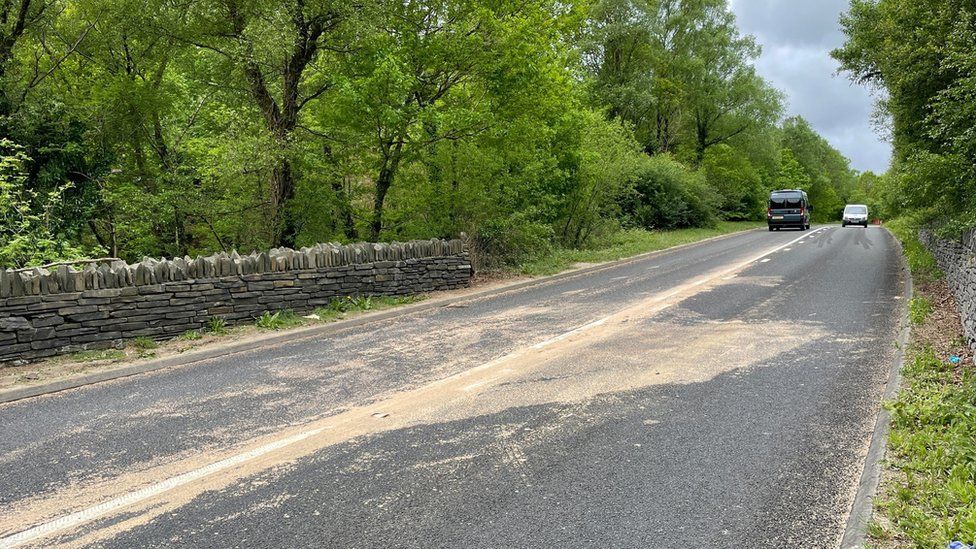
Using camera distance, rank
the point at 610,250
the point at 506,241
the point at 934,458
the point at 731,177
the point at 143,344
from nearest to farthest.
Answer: the point at 934,458 → the point at 143,344 → the point at 506,241 → the point at 610,250 → the point at 731,177

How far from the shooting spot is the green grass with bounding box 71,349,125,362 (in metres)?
7.22

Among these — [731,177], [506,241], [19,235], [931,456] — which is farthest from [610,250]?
[731,177]

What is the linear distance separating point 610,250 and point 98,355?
704 inches

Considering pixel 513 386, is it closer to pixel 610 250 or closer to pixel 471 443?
pixel 471 443

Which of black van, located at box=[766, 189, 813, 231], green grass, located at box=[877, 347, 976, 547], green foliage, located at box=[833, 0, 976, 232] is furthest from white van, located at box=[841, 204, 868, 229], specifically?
green grass, located at box=[877, 347, 976, 547]

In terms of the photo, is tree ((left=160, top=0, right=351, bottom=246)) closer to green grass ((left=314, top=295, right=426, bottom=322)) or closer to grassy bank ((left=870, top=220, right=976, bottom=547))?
green grass ((left=314, top=295, right=426, bottom=322))

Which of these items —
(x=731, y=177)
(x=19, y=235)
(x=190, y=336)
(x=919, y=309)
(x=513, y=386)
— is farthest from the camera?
(x=731, y=177)

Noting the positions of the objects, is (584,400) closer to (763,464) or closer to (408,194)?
(763,464)

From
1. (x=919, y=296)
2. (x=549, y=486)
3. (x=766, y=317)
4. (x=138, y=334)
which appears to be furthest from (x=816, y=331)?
(x=138, y=334)

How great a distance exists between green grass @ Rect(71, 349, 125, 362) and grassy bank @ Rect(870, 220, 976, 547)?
7.80m

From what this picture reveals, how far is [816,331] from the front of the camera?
826cm

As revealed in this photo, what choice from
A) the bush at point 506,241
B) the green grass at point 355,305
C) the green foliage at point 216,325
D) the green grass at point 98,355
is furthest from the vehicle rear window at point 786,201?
the green grass at point 98,355

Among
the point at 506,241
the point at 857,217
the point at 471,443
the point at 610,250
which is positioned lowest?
the point at 471,443

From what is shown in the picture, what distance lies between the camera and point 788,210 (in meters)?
39.6
